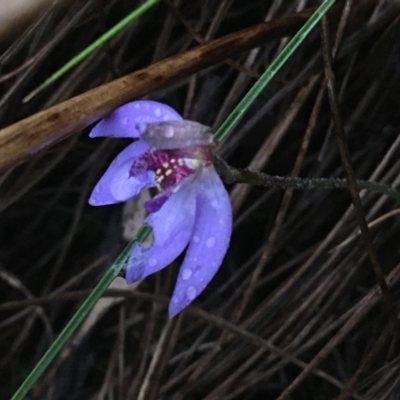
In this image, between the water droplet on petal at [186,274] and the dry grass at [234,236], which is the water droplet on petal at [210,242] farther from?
the dry grass at [234,236]

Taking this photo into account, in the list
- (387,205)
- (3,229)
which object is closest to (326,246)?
(387,205)

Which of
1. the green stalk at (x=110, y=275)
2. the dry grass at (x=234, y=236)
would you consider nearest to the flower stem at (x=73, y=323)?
the green stalk at (x=110, y=275)

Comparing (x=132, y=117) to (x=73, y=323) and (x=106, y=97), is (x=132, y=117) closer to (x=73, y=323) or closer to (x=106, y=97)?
(x=106, y=97)

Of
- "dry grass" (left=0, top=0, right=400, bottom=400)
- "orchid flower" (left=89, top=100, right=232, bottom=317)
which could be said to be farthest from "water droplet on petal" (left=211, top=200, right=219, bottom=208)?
"dry grass" (left=0, top=0, right=400, bottom=400)

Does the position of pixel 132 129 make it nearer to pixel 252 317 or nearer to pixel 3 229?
pixel 252 317

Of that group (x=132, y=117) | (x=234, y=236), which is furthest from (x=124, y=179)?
(x=234, y=236)

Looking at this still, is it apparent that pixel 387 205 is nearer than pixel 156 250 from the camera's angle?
No
